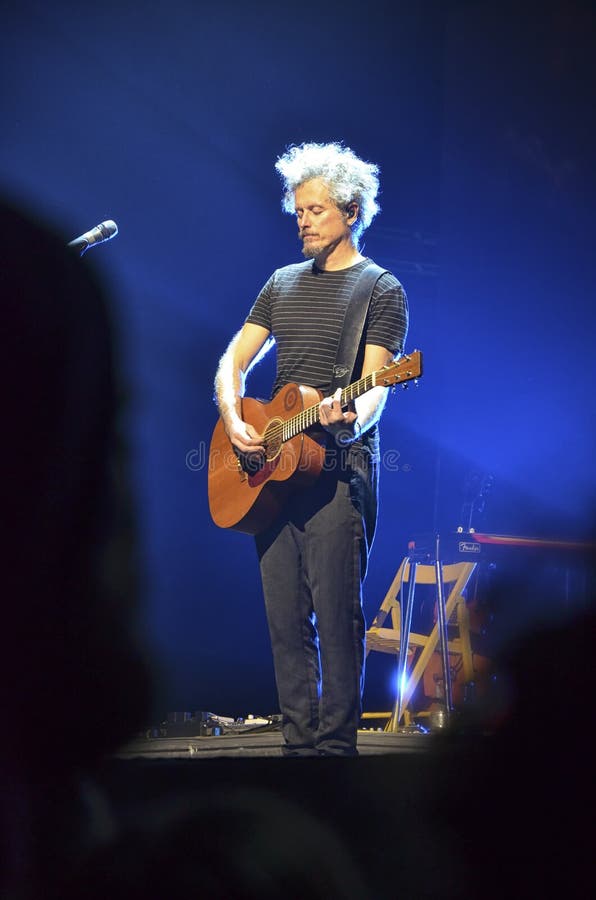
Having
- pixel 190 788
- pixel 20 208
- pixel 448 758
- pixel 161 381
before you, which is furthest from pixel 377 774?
pixel 161 381

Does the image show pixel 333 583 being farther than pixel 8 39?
No

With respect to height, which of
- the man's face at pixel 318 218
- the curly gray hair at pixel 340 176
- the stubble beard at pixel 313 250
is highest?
the curly gray hair at pixel 340 176

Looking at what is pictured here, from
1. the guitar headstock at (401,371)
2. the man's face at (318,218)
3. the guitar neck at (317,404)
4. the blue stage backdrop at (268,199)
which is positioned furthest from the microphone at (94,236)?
the blue stage backdrop at (268,199)

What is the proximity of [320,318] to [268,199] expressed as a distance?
8.66ft

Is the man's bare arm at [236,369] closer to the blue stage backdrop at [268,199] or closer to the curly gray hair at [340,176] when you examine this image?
the curly gray hair at [340,176]

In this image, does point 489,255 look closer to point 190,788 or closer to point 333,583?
point 333,583

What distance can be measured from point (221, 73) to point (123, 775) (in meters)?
4.83

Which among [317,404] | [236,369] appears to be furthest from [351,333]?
[236,369]

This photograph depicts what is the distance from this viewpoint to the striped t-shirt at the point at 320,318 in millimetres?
3035

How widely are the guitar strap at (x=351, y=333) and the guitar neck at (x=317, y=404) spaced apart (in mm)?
84

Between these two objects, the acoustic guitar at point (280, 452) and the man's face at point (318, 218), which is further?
the man's face at point (318, 218)

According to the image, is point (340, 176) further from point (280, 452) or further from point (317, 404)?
point (280, 452)

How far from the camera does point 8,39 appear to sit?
4707 millimetres

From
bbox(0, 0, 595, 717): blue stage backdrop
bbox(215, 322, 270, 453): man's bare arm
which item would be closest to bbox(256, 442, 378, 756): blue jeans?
bbox(215, 322, 270, 453): man's bare arm
